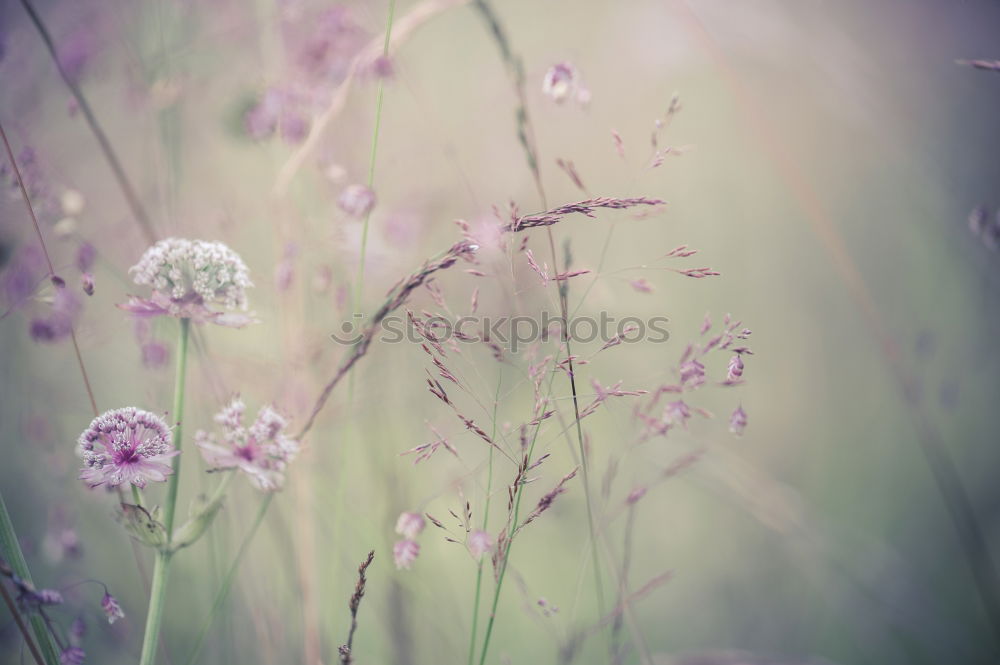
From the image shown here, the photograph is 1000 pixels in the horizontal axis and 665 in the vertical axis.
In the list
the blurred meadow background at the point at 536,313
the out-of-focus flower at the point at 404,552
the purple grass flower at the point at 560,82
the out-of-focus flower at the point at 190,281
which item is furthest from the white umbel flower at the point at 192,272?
the purple grass flower at the point at 560,82

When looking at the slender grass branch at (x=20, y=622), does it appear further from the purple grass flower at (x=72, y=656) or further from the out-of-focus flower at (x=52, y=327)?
the out-of-focus flower at (x=52, y=327)

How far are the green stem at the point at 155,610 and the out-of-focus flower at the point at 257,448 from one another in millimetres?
113

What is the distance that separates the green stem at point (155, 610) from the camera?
2.07 feet

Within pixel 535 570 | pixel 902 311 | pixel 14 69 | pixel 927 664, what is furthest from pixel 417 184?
pixel 927 664

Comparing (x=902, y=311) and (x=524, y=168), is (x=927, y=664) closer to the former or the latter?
(x=902, y=311)

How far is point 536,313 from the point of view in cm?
160

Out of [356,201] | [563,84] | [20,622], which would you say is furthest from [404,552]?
[563,84]

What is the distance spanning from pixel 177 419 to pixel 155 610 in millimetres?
204

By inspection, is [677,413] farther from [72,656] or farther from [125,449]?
[72,656]

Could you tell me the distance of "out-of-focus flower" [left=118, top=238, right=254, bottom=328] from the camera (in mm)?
747

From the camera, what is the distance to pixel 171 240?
749mm

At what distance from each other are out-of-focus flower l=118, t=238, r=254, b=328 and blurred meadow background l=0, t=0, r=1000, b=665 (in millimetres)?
269

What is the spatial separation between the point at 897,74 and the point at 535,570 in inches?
74.0

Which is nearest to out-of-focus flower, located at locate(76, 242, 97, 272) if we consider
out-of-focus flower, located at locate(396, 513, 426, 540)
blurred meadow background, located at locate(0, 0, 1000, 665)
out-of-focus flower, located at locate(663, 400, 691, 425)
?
blurred meadow background, located at locate(0, 0, 1000, 665)
